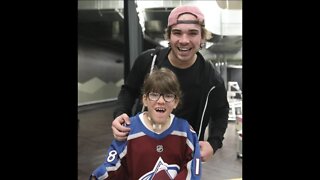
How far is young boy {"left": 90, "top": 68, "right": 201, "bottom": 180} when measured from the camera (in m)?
0.78

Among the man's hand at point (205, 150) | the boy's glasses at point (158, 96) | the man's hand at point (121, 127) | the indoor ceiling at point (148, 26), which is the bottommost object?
the man's hand at point (205, 150)

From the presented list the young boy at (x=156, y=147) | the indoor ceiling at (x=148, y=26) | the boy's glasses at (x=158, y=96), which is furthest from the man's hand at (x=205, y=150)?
the indoor ceiling at (x=148, y=26)

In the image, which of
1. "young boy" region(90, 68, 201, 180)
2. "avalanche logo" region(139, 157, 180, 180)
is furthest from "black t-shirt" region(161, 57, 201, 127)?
"avalanche logo" region(139, 157, 180, 180)

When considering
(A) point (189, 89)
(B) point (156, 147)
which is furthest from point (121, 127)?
(A) point (189, 89)

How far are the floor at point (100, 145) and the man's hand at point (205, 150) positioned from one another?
0.13ft

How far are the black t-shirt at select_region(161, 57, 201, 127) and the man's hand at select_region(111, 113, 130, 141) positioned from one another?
0.46 feet

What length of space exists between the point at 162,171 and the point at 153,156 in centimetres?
5

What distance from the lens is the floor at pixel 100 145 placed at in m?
0.85

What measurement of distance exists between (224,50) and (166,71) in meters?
0.22

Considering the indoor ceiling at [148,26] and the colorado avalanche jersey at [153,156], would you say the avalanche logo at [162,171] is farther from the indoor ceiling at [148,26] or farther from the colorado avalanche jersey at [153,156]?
the indoor ceiling at [148,26]
